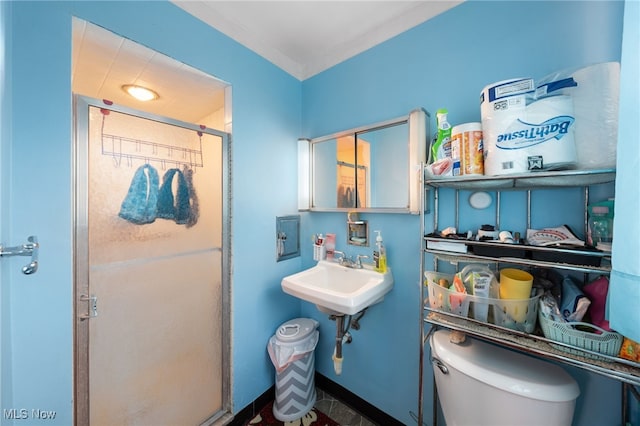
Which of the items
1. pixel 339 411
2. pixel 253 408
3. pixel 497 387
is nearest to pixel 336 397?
pixel 339 411

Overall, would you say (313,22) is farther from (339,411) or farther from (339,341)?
(339,411)

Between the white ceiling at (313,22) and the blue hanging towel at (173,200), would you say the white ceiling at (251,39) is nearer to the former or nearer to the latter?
the white ceiling at (313,22)

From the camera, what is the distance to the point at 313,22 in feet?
4.55

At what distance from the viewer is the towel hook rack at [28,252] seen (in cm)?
73

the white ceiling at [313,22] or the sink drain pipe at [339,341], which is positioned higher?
the white ceiling at [313,22]

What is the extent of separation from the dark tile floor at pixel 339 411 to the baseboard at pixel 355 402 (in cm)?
2

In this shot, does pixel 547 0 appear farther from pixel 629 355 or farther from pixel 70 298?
pixel 70 298

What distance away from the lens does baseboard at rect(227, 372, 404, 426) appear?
1.42m

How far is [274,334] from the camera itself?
1655mm

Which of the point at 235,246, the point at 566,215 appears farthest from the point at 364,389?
the point at 566,215

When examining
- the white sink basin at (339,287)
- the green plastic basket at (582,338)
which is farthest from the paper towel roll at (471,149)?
the white sink basin at (339,287)

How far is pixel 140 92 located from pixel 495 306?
2319 mm

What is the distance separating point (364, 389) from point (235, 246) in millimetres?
1247

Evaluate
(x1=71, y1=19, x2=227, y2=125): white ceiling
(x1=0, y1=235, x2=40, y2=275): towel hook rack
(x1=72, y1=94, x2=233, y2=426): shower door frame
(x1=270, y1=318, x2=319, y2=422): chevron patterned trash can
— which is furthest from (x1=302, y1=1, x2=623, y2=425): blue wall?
(x1=0, y1=235, x2=40, y2=275): towel hook rack
